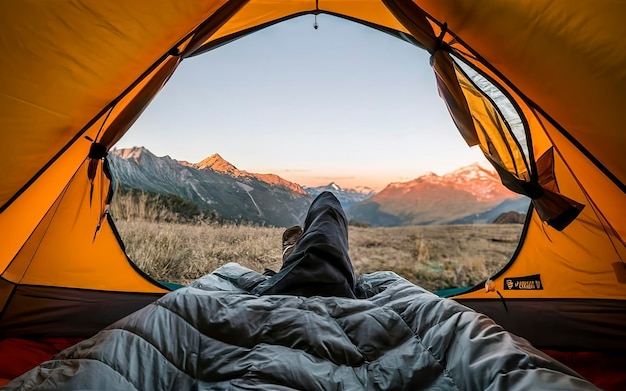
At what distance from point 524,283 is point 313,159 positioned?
1.89m

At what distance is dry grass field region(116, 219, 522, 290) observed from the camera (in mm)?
2373

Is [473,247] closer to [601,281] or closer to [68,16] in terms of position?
[601,281]

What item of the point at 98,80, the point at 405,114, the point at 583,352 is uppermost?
the point at 405,114

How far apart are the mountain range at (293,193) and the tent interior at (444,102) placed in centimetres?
92

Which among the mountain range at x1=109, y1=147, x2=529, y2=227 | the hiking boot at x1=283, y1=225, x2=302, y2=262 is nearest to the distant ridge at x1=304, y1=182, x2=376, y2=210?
the mountain range at x1=109, y1=147, x2=529, y2=227

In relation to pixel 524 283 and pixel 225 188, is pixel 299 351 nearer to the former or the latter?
pixel 524 283

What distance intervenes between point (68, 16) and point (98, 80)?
225mm

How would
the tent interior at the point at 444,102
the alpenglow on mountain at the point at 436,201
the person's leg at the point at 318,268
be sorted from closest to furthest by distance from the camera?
1. the tent interior at the point at 444,102
2. the person's leg at the point at 318,268
3. the alpenglow on mountain at the point at 436,201

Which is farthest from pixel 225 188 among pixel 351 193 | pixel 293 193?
pixel 351 193

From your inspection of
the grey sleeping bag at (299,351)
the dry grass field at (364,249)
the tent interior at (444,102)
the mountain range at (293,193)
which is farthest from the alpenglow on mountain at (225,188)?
the grey sleeping bag at (299,351)

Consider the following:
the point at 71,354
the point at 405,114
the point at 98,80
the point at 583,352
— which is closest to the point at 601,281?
the point at 583,352

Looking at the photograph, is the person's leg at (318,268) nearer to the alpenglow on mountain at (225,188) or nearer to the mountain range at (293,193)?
the mountain range at (293,193)

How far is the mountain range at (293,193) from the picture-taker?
2.63m

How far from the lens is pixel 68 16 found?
92 centimetres
